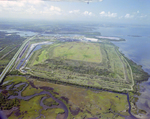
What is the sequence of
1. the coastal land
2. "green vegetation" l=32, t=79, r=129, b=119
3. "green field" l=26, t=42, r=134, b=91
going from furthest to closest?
"green field" l=26, t=42, r=134, b=91, the coastal land, "green vegetation" l=32, t=79, r=129, b=119

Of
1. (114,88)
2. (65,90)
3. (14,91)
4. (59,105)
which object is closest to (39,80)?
(14,91)

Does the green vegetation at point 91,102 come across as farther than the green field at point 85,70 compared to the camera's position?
No

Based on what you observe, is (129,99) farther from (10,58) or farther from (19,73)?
(10,58)

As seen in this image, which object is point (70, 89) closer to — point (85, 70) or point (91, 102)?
point (91, 102)

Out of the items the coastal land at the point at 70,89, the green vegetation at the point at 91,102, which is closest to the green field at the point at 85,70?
the coastal land at the point at 70,89

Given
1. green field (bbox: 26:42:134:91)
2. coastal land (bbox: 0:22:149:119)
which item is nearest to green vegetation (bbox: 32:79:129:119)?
coastal land (bbox: 0:22:149:119)

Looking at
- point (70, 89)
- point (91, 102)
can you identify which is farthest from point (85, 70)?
point (91, 102)

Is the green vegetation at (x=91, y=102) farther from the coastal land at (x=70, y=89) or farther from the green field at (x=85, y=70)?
the green field at (x=85, y=70)

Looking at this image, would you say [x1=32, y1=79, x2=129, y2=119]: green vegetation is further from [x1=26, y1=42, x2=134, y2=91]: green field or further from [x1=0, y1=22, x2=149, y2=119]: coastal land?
[x1=26, y1=42, x2=134, y2=91]: green field

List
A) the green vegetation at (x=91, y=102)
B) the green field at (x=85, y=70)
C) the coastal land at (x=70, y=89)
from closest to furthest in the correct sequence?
the green vegetation at (x=91, y=102)
the coastal land at (x=70, y=89)
the green field at (x=85, y=70)

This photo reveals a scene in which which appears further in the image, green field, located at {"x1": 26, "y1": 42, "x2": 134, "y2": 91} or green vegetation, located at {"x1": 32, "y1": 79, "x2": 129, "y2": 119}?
green field, located at {"x1": 26, "y1": 42, "x2": 134, "y2": 91}

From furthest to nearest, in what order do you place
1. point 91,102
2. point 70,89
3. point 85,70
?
point 85,70
point 70,89
point 91,102
